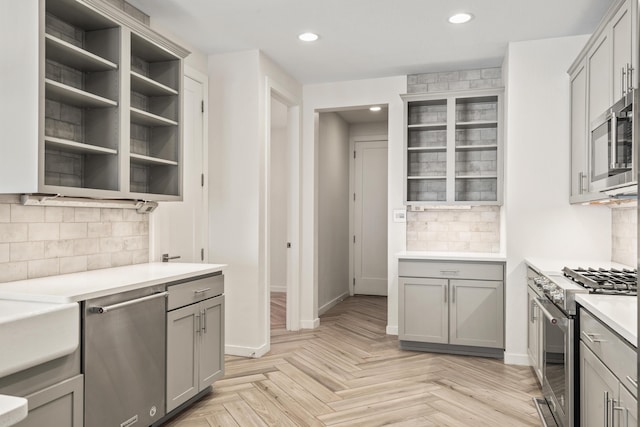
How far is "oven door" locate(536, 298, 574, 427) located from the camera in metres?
2.13

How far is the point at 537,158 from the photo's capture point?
3701 millimetres

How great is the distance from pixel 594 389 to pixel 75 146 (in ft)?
8.64

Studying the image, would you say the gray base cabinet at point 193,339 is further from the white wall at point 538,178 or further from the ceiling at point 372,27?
the white wall at point 538,178

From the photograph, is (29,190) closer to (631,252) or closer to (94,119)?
(94,119)

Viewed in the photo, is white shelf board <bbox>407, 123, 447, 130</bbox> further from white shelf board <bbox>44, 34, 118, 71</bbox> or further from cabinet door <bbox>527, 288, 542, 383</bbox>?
white shelf board <bbox>44, 34, 118, 71</bbox>

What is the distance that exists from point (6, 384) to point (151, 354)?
0.83 metres

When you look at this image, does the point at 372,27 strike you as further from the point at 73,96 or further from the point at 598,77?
the point at 73,96

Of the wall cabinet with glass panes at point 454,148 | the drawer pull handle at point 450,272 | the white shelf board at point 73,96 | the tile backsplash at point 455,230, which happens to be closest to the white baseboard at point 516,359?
the drawer pull handle at point 450,272

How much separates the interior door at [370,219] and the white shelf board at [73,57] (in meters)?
4.50

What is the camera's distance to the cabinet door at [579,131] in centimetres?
313

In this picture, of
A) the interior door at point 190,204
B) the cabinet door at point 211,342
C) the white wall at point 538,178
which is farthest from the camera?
the white wall at point 538,178

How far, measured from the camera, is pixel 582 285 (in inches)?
89.6

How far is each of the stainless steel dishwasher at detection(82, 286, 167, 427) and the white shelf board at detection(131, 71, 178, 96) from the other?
4.24 ft

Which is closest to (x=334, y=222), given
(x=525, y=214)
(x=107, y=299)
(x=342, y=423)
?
(x=525, y=214)
